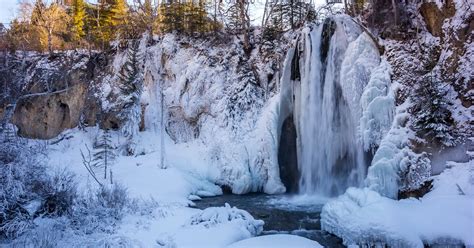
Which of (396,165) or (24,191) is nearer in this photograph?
(24,191)

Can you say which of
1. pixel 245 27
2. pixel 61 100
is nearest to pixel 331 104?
pixel 245 27

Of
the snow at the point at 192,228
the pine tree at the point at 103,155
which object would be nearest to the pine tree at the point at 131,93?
the pine tree at the point at 103,155

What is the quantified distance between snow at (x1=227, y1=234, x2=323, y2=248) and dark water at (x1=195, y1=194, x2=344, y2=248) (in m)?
0.48

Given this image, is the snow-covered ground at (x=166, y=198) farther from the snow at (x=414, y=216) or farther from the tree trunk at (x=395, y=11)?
the tree trunk at (x=395, y=11)

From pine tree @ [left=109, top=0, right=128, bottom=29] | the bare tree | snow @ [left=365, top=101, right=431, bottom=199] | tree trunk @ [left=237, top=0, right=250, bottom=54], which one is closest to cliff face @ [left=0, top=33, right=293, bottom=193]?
tree trunk @ [left=237, top=0, right=250, bottom=54]

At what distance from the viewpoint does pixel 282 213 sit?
10.2 m

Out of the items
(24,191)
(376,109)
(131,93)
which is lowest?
(24,191)

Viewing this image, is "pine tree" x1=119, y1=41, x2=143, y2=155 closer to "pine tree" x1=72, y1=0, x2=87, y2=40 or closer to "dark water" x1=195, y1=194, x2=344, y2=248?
"pine tree" x1=72, y1=0, x2=87, y2=40

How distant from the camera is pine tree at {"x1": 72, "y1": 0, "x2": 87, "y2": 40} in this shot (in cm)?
2556

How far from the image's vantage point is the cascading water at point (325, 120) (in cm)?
1172

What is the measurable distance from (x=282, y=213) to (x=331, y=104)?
445 cm

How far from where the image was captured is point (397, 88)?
10273mm

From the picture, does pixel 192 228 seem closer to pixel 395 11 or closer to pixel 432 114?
pixel 432 114

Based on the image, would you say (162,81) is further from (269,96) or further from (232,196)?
(232,196)
